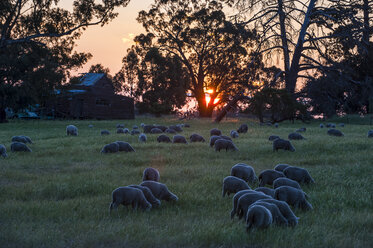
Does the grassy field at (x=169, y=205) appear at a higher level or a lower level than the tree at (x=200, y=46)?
lower

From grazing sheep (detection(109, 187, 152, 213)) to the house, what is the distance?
43.5 metres

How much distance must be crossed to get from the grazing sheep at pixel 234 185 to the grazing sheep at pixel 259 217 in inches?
78.5

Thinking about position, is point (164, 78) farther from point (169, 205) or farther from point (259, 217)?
point (259, 217)

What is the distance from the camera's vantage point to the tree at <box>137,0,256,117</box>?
47.0 meters

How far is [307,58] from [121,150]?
1041 inches

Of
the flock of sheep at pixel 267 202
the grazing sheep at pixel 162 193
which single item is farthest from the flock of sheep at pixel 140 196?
the flock of sheep at pixel 267 202

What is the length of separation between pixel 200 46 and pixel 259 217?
4449 cm

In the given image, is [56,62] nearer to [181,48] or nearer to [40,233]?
[181,48]

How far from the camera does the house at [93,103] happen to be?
51281 mm

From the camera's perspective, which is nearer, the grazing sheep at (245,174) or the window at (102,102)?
the grazing sheep at (245,174)

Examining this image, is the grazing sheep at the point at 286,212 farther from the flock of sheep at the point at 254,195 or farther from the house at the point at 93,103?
the house at the point at 93,103

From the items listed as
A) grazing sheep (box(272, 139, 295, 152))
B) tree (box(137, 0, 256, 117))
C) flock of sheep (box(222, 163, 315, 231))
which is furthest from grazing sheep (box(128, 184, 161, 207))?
tree (box(137, 0, 256, 117))

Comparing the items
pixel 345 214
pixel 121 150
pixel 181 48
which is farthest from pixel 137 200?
pixel 181 48

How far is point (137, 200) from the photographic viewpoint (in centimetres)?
639
